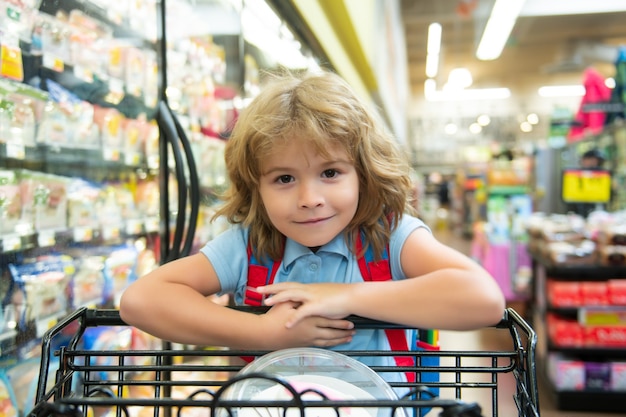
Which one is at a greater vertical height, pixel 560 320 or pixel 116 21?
pixel 116 21

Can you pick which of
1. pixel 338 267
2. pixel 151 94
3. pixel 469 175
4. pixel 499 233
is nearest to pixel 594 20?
pixel 469 175

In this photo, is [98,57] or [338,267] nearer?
[338,267]

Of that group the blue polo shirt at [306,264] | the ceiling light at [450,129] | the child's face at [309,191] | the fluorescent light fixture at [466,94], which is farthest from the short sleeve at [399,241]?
the ceiling light at [450,129]

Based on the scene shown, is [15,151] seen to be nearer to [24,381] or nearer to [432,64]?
[24,381]

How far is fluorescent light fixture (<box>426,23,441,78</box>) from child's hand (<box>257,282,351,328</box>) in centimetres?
983

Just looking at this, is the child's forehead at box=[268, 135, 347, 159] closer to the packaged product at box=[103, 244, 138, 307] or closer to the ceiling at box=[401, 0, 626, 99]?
the packaged product at box=[103, 244, 138, 307]

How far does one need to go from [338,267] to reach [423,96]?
21099 mm

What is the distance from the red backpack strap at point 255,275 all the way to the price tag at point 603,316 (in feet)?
9.56

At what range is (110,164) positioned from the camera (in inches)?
88.7

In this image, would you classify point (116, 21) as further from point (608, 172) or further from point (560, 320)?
point (608, 172)

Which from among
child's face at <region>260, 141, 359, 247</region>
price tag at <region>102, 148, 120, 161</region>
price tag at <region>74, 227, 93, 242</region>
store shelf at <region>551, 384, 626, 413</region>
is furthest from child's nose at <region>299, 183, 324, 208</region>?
store shelf at <region>551, 384, 626, 413</region>

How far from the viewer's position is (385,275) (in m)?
1.10

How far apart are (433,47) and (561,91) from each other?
32.4ft

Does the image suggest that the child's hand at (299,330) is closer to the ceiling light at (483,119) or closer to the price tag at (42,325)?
the price tag at (42,325)
